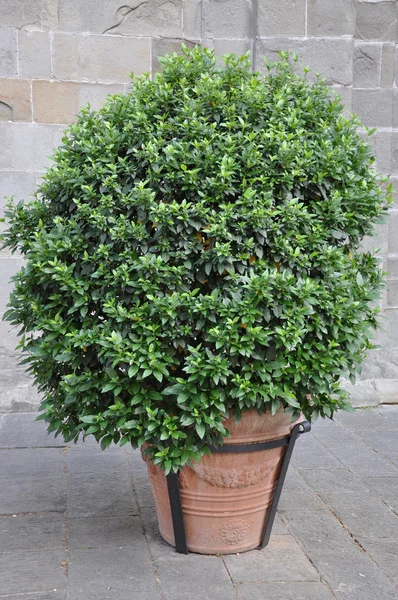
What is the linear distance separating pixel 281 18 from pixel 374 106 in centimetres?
109

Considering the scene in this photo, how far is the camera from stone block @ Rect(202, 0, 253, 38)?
19.4ft

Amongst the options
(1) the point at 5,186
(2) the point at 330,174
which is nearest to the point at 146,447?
(2) the point at 330,174

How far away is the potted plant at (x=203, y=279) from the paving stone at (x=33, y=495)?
2.76 ft

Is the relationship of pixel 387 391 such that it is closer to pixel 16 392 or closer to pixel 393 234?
pixel 393 234

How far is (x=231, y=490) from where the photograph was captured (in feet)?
10.7

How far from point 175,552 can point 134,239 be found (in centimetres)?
142

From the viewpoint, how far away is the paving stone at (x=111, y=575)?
2986 mm

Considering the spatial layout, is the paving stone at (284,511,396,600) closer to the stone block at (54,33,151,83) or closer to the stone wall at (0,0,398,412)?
the stone wall at (0,0,398,412)

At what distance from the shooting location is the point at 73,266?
10.1 ft

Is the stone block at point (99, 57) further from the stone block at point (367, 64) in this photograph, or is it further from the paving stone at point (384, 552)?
the paving stone at point (384, 552)

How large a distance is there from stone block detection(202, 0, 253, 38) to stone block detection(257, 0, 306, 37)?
0.45ft

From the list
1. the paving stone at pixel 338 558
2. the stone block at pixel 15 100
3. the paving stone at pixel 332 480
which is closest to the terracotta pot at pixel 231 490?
the paving stone at pixel 338 558

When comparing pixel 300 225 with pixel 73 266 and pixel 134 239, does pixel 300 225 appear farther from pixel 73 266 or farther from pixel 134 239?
pixel 73 266

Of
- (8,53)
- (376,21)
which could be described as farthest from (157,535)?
(376,21)
